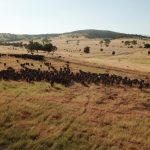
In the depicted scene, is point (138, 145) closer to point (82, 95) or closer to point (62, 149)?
point (62, 149)

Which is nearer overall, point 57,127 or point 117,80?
point 57,127

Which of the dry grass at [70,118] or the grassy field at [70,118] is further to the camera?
the dry grass at [70,118]

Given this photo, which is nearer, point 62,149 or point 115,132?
point 62,149

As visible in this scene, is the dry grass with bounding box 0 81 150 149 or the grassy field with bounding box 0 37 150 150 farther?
the dry grass with bounding box 0 81 150 149

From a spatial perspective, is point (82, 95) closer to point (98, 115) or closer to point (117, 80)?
point (98, 115)

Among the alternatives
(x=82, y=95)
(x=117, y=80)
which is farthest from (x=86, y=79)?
(x=82, y=95)

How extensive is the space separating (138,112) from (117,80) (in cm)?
1826

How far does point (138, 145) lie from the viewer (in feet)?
94.2

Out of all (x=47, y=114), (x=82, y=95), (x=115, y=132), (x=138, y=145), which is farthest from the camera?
(x=82, y=95)

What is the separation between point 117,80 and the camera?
2199 inches

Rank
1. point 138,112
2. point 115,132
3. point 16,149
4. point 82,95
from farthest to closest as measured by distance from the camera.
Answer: point 82,95
point 138,112
point 115,132
point 16,149

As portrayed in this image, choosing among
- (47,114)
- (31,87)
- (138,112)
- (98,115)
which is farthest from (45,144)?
(31,87)

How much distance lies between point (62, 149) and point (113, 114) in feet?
36.0

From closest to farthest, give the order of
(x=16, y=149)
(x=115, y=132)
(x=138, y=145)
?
(x=16, y=149), (x=138, y=145), (x=115, y=132)
